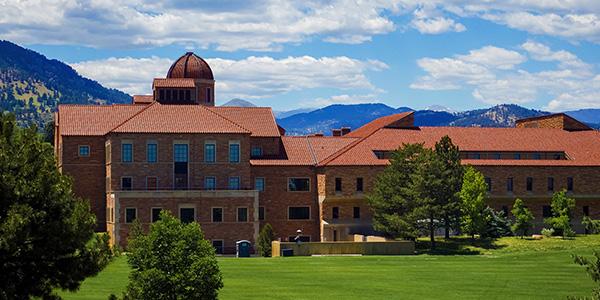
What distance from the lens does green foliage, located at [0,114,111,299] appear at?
28.9 meters

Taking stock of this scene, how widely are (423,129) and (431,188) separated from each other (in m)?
20.5

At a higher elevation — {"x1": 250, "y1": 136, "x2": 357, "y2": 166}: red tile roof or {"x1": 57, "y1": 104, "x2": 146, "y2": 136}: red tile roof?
{"x1": 57, "y1": 104, "x2": 146, "y2": 136}: red tile roof

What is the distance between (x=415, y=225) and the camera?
75.8m

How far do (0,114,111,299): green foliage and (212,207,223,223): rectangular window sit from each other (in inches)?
1973

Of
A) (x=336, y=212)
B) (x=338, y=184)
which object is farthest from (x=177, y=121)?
(x=336, y=212)

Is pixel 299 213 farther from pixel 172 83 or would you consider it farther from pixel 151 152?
pixel 172 83

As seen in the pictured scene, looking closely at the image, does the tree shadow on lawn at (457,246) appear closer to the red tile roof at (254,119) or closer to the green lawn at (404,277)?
the green lawn at (404,277)

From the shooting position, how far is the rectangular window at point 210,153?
83.8 m

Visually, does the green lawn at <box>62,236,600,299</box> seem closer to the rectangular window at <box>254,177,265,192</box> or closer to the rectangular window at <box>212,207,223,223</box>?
the rectangular window at <box>212,207,223,223</box>

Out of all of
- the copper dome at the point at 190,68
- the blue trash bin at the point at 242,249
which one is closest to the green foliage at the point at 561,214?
the blue trash bin at the point at 242,249

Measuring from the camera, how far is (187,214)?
8156 cm

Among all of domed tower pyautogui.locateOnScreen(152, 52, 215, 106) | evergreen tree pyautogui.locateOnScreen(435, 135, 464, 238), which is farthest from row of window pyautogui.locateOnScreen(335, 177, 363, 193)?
domed tower pyautogui.locateOnScreen(152, 52, 215, 106)

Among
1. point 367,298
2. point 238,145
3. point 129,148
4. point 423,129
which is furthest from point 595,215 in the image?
point 367,298

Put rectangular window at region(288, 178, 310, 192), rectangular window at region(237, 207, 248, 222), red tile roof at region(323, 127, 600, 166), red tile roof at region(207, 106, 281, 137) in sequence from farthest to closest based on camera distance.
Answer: red tile roof at region(207, 106, 281, 137)
red tile roof at region(323, 127, 600, 166)
rectangular window at region(288, 178, 310, 192)
rectangular window at region(237, 207, 248, 222)
